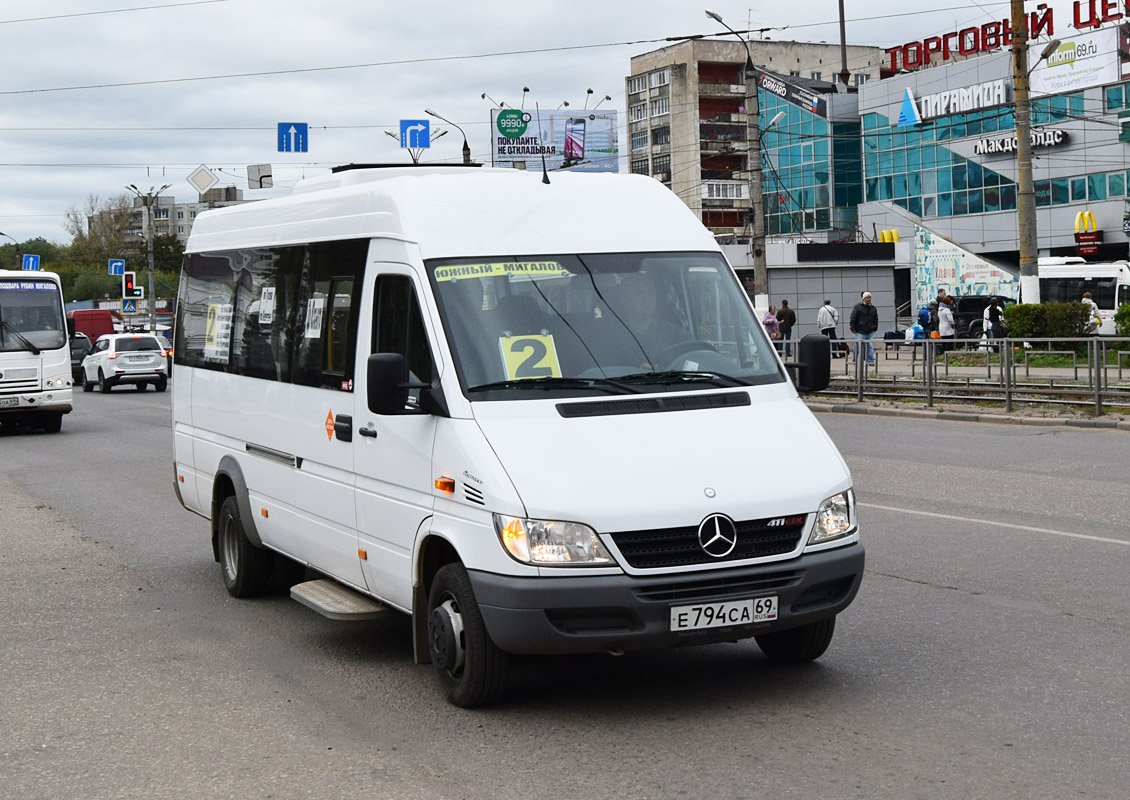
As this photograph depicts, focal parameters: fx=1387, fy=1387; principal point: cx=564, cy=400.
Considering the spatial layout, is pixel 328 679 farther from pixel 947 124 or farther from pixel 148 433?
pixel 947 124

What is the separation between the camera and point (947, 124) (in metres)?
65.2

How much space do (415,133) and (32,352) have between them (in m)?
22.8

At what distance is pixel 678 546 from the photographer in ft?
17.5

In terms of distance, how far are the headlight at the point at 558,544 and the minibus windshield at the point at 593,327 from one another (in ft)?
2.45

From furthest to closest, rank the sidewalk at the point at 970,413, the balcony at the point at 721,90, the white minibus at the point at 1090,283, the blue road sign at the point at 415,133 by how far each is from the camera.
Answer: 1. the balcony at the point at 721,90
2. the blue road sign at the point at 415,133
3. the white minibus at the point at 1090,283
4. the sidewalk at the point at 970,413

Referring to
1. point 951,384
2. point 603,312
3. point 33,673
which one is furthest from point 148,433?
point 603,312

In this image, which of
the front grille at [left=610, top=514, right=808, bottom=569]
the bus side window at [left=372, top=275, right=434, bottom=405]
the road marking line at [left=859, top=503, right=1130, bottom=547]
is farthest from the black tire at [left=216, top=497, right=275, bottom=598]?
the road marking line at [left=859, top=503, right=1130, bottom=547]

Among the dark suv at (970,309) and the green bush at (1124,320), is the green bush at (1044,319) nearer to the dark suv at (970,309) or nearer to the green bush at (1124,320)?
the green bush at (1124,320)

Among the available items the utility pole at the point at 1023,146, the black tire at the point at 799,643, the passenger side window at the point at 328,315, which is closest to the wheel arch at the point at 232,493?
the passenger side window at the point at 328,315

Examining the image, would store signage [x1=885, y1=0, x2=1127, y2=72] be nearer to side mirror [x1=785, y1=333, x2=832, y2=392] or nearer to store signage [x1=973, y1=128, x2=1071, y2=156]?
store signage [x1=973, y1=128, x2=1071, y2=156]

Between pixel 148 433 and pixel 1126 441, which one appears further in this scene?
pixel 148 433

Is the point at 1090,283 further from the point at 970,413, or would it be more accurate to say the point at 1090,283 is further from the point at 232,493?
the point at 232,493

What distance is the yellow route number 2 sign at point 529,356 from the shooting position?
5953mm

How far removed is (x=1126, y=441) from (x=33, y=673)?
45.5ft
